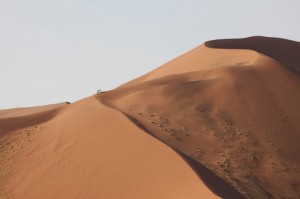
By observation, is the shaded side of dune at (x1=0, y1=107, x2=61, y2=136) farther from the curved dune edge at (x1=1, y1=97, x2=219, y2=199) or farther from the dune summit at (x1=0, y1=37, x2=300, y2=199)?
the curved dune edge at (x1=1, y1=97, x2=219, y2=199)

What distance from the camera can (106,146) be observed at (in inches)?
489

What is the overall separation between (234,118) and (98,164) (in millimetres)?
4786

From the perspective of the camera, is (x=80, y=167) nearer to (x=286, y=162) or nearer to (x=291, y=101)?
(x=286, y=162)

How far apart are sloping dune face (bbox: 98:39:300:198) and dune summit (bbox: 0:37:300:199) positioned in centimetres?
3

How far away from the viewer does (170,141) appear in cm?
1219

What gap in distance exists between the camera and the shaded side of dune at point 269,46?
25453 mm

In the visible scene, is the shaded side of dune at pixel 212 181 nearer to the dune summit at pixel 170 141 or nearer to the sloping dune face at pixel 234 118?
the dune summit at pixel 170 141

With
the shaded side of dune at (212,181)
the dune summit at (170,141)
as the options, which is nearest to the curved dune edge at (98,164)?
the dune summit at (170,141)

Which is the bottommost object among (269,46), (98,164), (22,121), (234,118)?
(234,118)

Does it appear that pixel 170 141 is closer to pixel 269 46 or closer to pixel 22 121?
pixel 22 121

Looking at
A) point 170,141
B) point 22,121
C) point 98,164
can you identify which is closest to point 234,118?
point 170,141

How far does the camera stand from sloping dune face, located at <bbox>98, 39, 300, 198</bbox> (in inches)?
454

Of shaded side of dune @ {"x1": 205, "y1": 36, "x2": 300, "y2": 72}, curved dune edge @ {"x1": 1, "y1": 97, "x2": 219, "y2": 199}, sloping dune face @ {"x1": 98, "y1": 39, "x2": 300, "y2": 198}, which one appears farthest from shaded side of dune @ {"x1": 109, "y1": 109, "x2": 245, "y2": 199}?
shaded side of dune @ {"x1": 205, "y1": 36, "x2": 300, "y2": 72}

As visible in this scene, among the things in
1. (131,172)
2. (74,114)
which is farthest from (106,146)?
(74,114)
